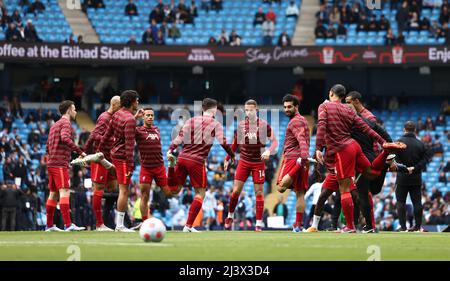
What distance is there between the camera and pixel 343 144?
1819cm

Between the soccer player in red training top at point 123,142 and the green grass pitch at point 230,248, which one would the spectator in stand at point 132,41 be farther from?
the green grass pitch at point 230,248

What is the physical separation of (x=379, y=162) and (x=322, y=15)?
1154 inches

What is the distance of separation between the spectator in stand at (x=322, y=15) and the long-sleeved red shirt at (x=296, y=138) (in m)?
26.8

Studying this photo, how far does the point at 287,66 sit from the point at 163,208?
1226cm

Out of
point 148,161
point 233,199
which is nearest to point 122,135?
point 148,161

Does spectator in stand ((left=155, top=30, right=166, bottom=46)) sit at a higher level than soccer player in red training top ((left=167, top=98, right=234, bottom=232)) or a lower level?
higher

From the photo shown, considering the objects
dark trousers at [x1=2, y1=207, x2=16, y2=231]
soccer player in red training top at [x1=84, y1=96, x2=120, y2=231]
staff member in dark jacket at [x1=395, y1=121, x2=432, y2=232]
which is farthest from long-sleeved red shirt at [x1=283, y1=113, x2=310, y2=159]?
dark trousers at [x1=2, y1=207, x2=16, y2=231]

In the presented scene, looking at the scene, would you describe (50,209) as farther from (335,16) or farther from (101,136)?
(335,16)

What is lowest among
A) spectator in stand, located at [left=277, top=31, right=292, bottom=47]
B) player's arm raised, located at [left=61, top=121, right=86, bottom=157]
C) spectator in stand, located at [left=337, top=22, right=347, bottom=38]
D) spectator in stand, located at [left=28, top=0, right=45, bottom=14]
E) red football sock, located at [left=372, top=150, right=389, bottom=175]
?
red football sock, located at [left=372, top=150, right=389, bottom=175]

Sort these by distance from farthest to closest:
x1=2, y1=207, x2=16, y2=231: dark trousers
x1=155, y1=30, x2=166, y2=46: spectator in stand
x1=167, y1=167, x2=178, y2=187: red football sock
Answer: x1=155, y1=30, x2=166, y2=46: spectator in stand < x1=2, y1=207, x2=16, y2=231: dark trousers < x1=167, y1=167, x2=178, y2=187: red football sock

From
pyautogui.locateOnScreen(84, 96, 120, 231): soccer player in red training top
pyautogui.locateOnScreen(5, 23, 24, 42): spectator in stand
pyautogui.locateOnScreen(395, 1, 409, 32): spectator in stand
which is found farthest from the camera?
pyautogui.locateOnScreen(395, 1, 409, 32): spectator in stand

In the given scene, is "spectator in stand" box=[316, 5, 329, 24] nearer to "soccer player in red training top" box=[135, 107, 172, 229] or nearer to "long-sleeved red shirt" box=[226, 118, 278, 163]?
"long-sleeved red shirt" box=[226, 118, 278, 163]

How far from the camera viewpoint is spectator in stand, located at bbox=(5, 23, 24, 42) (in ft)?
146

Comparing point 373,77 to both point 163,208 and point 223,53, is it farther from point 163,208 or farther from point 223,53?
point 163,208
